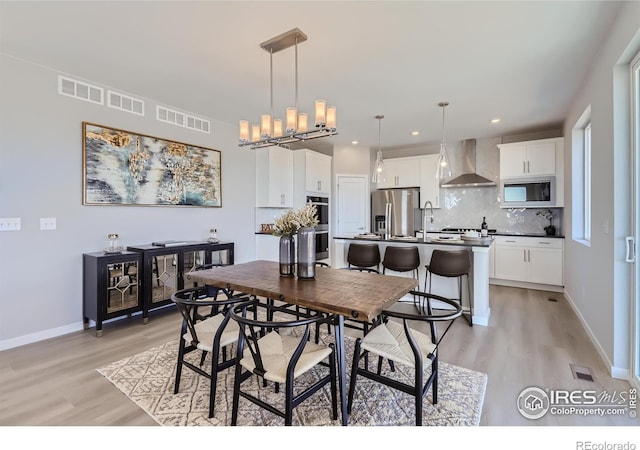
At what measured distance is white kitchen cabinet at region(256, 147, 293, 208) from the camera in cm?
510

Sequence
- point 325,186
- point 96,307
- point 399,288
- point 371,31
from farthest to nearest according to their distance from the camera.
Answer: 1. point 325,186
2. point 96,307
3. point 371,31
4. point 399,288

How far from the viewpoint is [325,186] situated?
589cm

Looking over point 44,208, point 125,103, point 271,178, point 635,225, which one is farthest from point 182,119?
point 635,225

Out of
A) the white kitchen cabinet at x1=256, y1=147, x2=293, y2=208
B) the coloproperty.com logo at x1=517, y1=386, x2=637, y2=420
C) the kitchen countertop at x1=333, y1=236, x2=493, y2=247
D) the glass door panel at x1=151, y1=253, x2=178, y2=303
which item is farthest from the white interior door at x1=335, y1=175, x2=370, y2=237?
the coloproperty.com logo at x1=517, y1=386, x2=637, y2=420

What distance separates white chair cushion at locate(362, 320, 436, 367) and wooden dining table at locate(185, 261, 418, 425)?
→ 21 centimetres

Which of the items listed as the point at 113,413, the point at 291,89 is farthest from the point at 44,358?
the point at 291,89

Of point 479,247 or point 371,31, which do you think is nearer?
point 371,31

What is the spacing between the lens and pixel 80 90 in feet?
10.3

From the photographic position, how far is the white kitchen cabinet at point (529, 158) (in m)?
4.75

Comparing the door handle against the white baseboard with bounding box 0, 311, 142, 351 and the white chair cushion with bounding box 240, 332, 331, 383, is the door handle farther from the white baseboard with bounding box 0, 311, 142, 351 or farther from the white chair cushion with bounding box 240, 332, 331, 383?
the white baseboard with bounding box 0, 311, 142, 351

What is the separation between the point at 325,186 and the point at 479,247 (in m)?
3.21

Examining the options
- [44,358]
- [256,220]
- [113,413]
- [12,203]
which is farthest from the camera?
[256,220]

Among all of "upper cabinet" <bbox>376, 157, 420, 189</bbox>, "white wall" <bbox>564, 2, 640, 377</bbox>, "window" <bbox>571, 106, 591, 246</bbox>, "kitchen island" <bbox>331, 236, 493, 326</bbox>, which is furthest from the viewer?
"upper cabinet" <bbox>376, 157, 420, 189</bbox>

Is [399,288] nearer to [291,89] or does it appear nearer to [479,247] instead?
[479,247]
